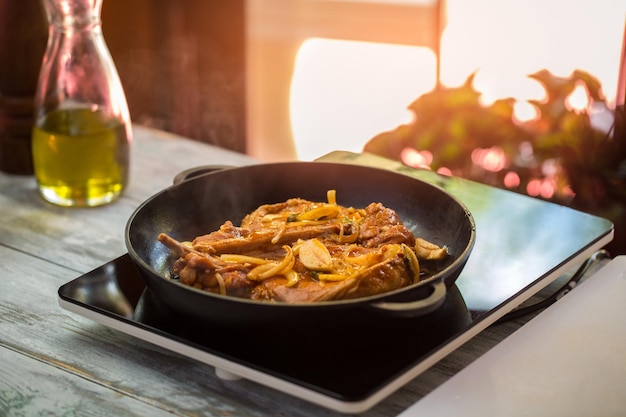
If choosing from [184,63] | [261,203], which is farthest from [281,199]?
[184,63]

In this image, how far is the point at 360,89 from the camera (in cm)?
310

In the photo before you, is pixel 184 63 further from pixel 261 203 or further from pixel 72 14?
pixel 261 203

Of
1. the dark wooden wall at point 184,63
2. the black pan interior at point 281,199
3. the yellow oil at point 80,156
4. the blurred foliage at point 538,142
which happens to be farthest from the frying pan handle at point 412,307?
the dark wooden wall at point 184,63

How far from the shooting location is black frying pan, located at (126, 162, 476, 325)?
984 mm

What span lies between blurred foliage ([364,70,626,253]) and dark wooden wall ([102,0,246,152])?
2.34 feet

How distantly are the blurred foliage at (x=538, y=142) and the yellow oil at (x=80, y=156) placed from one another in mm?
1252

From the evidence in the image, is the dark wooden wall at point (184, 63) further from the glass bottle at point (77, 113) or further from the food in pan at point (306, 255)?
the food in pan at point (306, 255)

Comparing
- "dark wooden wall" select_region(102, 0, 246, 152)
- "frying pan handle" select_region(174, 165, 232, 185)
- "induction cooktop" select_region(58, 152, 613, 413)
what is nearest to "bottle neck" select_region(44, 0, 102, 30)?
"frying pan handle" select_region(174, 165, 232, 185)

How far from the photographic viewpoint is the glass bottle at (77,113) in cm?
158

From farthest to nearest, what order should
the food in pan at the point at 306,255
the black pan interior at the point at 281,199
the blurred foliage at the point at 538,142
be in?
the blurred foliage at the point at 538,142 → the black pan interior at the point at 281,199 → the food in pan at the point at 306,255

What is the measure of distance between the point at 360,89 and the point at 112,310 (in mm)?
2127

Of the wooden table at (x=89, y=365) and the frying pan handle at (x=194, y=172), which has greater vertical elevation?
the frying pan handle at (x=194, y=172)

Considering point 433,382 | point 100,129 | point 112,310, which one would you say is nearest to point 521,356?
point 433,382

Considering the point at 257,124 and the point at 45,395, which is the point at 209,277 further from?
the point at 257,124
